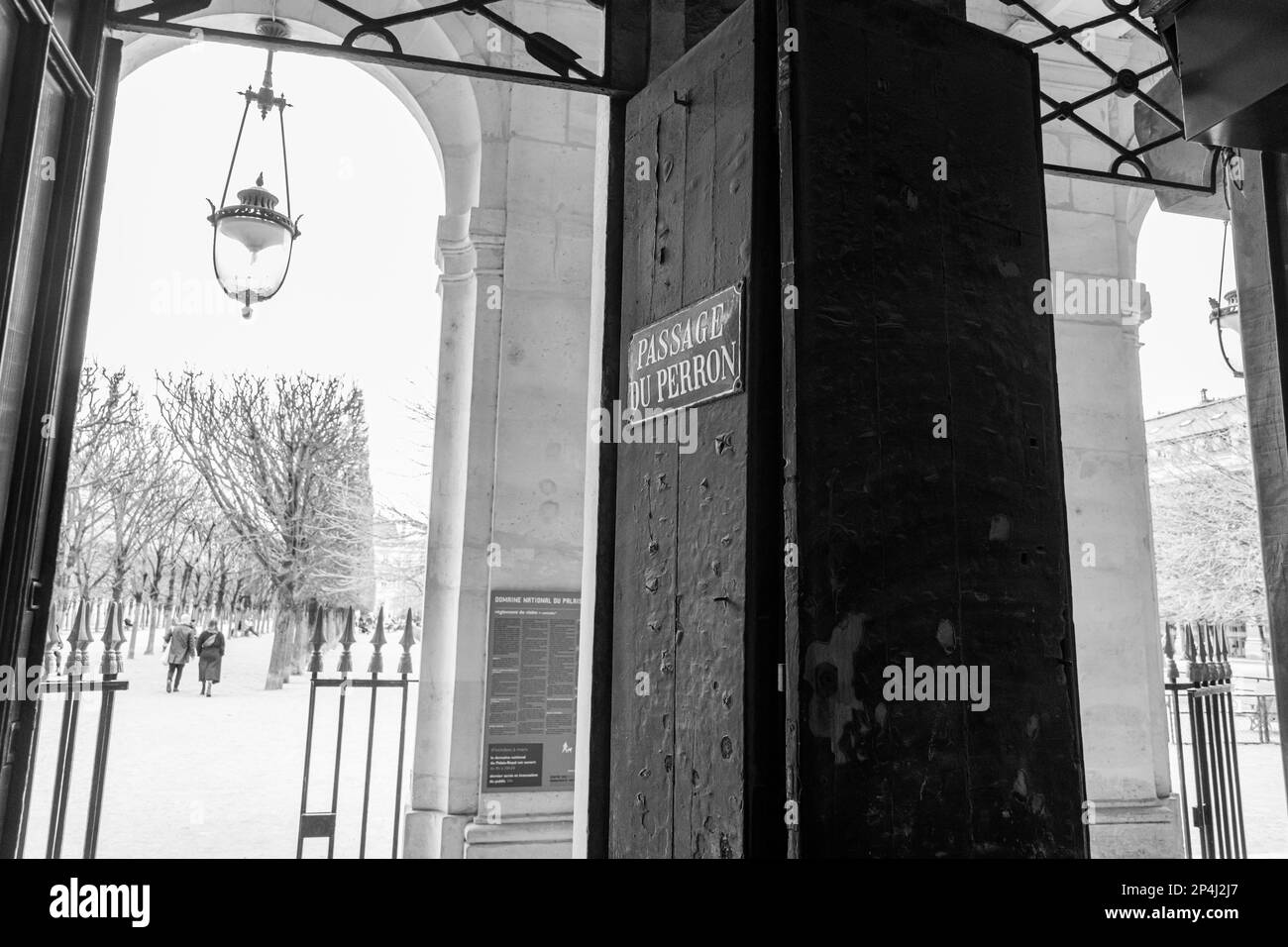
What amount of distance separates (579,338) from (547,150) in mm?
1518

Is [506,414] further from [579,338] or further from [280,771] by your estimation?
[280,771]

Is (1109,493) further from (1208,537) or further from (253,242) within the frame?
(1208,537)

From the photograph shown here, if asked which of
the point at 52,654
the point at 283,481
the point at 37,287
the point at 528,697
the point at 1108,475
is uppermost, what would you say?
the point at 283,481

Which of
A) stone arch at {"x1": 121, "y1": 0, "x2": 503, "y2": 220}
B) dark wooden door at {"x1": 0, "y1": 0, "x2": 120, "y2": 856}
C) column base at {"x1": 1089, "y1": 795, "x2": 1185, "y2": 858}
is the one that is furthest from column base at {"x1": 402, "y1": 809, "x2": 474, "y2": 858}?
column base at {"x1": 1089, "y1": 795, "x2": 1185, "y2": 858}

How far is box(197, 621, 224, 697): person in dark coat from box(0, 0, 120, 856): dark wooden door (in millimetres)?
18111

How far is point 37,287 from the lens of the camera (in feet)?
10.4

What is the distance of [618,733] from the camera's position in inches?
120

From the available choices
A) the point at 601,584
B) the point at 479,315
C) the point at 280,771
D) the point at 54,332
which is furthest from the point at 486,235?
the point at 280,771

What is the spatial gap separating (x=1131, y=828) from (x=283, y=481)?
84.9ft

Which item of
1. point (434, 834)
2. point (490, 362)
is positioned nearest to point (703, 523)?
point (490, 362)

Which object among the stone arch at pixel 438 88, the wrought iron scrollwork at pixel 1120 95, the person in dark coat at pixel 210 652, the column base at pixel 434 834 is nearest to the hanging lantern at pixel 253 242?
the stone arch at pixel 438 88

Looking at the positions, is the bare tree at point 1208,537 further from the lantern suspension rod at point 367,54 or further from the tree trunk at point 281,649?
the tree trunk at point 281,649

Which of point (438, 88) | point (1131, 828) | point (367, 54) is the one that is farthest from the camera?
point (438, 88)
